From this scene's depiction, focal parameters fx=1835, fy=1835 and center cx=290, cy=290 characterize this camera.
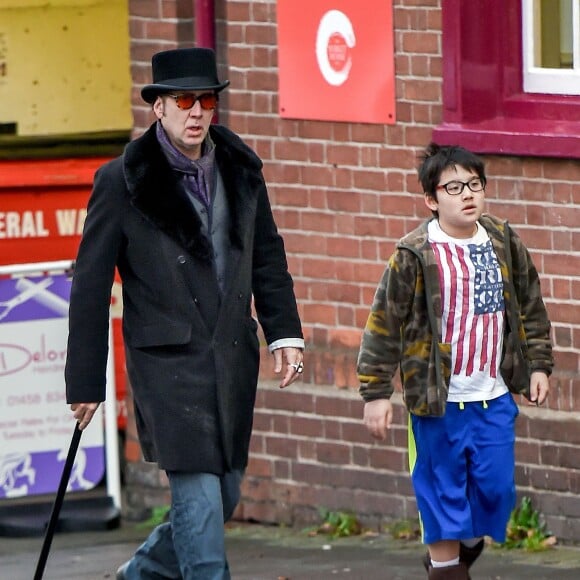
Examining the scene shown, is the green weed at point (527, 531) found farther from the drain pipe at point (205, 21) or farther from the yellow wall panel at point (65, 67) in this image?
the yellow wall panel at point (65, 67)

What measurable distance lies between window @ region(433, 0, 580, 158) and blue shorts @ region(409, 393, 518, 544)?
69.3 inches

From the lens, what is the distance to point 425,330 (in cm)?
589

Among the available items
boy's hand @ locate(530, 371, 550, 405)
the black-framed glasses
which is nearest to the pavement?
boy's hand @ locate(530, 371, 550, 405)

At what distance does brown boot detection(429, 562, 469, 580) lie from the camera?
239 inches

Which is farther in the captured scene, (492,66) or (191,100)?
(492,66)

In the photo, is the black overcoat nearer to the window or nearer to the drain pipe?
the window

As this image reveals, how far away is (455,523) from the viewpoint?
595 cm

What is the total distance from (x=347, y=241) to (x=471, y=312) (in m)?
2.13

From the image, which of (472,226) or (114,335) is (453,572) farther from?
(114,335)

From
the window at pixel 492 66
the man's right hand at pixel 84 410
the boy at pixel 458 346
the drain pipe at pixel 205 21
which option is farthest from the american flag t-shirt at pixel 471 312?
the drain pipe at pixel 205 21

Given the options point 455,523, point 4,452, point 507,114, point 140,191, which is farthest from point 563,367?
point 4,452

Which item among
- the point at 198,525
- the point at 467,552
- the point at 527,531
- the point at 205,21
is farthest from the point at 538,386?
the point at 205,21

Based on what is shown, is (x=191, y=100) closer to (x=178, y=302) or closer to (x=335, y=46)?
(x=178, y=302)

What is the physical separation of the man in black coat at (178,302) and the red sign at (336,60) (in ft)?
6.22
